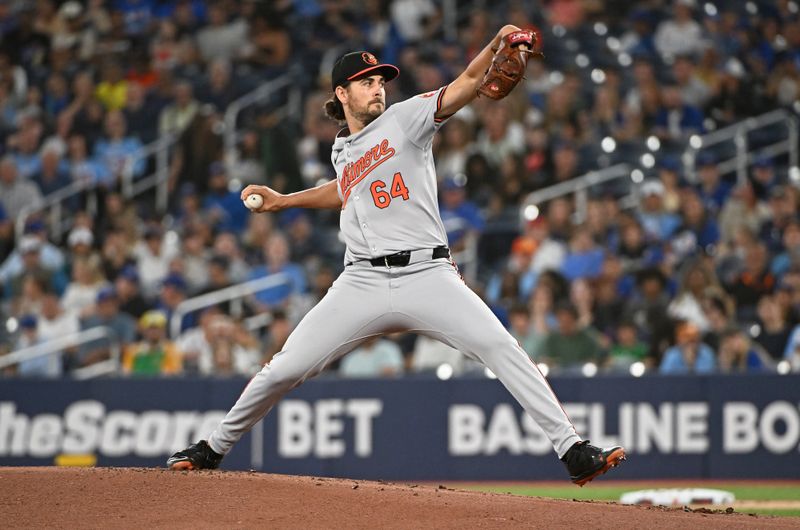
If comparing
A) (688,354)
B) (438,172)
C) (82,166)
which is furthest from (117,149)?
(688,354)

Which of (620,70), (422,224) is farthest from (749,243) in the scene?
(422,224)

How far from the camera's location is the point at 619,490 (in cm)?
1044

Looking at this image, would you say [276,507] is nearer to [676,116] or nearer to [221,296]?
[221,296]

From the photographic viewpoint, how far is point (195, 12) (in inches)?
672

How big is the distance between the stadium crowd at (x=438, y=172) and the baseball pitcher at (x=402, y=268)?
18.7 feet

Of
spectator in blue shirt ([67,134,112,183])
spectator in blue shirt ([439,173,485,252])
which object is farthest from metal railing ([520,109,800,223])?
spectator in blue shirt ([67,134,112,183])

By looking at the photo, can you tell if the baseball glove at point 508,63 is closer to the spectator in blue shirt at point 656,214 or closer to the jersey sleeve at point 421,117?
the jersey sleeve at point 421,117

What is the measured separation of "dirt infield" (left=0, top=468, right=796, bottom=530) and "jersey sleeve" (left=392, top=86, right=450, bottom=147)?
5.55ft

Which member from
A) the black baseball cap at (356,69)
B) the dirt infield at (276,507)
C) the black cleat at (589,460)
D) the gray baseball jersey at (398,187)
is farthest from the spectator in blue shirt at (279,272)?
the black cleat at (589,460)

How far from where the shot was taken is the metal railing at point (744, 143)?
1398 centimetres

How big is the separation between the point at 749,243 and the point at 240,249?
5.26 meters

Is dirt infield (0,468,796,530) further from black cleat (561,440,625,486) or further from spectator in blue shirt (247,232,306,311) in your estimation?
spectator in blue shirt (247,232,306,311)

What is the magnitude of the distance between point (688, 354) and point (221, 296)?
4.70 metres

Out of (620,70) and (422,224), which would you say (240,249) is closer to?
(620,70)
